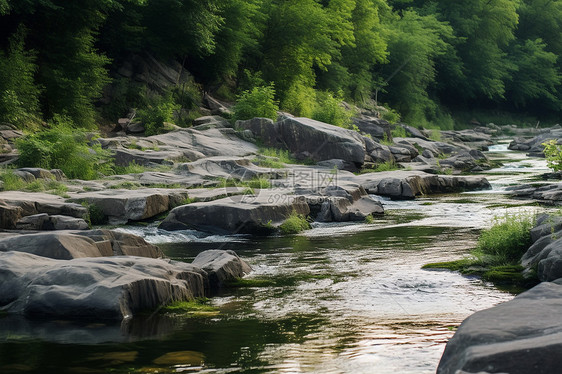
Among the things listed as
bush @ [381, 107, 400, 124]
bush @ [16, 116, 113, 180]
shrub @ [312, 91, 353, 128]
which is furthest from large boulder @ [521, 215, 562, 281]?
bush @ [381, 107, 400, 124]

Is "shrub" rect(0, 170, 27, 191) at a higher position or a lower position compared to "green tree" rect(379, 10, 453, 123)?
lower

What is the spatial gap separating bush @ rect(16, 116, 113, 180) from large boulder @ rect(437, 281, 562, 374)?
44.4 feet

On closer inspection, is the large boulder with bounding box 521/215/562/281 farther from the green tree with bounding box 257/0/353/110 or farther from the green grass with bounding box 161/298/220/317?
the green tree with bounding box 257/0/353/110

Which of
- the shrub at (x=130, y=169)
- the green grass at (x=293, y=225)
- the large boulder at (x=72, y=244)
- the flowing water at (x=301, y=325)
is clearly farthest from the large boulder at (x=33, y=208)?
the shrub at (x=130, y=169)

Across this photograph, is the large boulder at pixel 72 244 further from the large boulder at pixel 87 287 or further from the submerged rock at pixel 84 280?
the large boulder at pixel 87 287

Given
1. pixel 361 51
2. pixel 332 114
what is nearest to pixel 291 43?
pixel 332 114

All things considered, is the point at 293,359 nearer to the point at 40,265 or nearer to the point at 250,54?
the point at 40,265

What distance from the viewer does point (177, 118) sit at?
89.6ft

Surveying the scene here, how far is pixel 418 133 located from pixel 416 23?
18999mm

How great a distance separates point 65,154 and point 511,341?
14.7 m

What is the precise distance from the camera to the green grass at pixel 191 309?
7109mm

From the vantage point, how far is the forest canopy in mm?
23031

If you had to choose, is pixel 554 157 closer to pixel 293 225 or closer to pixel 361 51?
pixel 293 225

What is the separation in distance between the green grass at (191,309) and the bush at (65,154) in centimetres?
1038
